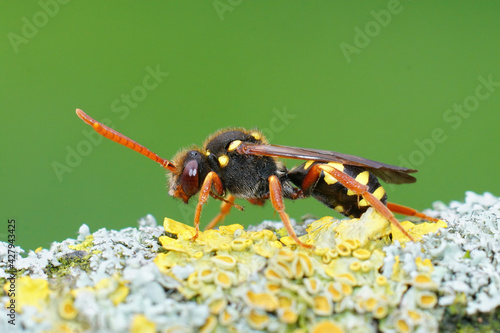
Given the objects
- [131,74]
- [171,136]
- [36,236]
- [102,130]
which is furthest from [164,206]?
[102,130]

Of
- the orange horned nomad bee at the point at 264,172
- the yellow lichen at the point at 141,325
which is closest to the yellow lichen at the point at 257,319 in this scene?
the yellow lichen at the point at 141,325

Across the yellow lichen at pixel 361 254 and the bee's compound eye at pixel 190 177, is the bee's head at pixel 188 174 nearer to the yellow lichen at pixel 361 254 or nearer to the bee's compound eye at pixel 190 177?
the bee's compound eye at pixel 190 177

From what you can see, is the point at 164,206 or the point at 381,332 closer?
the point at 381,332

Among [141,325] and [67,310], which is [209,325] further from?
[67,310]

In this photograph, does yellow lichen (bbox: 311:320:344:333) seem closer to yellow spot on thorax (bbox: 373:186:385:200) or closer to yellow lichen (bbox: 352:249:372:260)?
yellow lichen (bbox: 352:249:372:260)

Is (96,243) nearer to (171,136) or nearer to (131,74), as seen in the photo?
(171,136)

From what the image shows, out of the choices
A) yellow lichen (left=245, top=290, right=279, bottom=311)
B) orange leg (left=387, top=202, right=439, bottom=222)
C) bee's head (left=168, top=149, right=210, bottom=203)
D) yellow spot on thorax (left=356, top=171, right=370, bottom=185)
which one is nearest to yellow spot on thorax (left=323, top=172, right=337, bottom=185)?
yellow spot on thorax (left=356, top=171, right=370, bottom=185)

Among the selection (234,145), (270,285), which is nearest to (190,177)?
(234,145)
